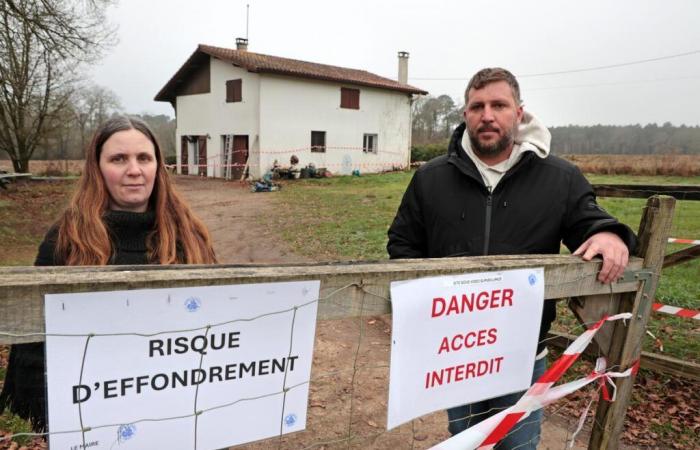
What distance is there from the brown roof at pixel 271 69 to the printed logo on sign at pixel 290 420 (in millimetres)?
22342

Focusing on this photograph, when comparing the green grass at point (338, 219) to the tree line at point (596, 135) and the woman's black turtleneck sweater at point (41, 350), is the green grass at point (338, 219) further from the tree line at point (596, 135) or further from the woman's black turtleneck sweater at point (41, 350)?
the tree line at point (596, 135)

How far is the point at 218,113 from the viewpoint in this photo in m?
25.0

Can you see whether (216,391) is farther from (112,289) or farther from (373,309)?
(373,309)

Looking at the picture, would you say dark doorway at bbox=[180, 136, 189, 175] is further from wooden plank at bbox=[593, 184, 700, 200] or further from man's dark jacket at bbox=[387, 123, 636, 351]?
man's dark jacket at bbox=[387, 123, 636, 351]

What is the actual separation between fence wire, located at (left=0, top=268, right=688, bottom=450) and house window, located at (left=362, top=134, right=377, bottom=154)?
902 inches

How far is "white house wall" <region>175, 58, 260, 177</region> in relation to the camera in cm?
2322

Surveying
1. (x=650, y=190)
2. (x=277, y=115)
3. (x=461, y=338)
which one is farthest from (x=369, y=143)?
(x=461, y=338)

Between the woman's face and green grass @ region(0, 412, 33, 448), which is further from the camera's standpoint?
green grass @ region(0, 412, 33, 448)

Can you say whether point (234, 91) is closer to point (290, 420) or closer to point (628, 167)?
point (628, 167)

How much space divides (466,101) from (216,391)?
1.83m

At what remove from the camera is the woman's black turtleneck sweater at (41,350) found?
165 centimetres

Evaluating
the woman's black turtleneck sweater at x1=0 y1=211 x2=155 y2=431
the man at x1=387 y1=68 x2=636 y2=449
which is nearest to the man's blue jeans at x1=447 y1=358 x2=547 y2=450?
the man at x1=387 y1=68 x2=636 y2=449

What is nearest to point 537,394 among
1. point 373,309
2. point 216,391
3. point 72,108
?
point 373,309

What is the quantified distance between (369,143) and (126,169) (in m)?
26.6
